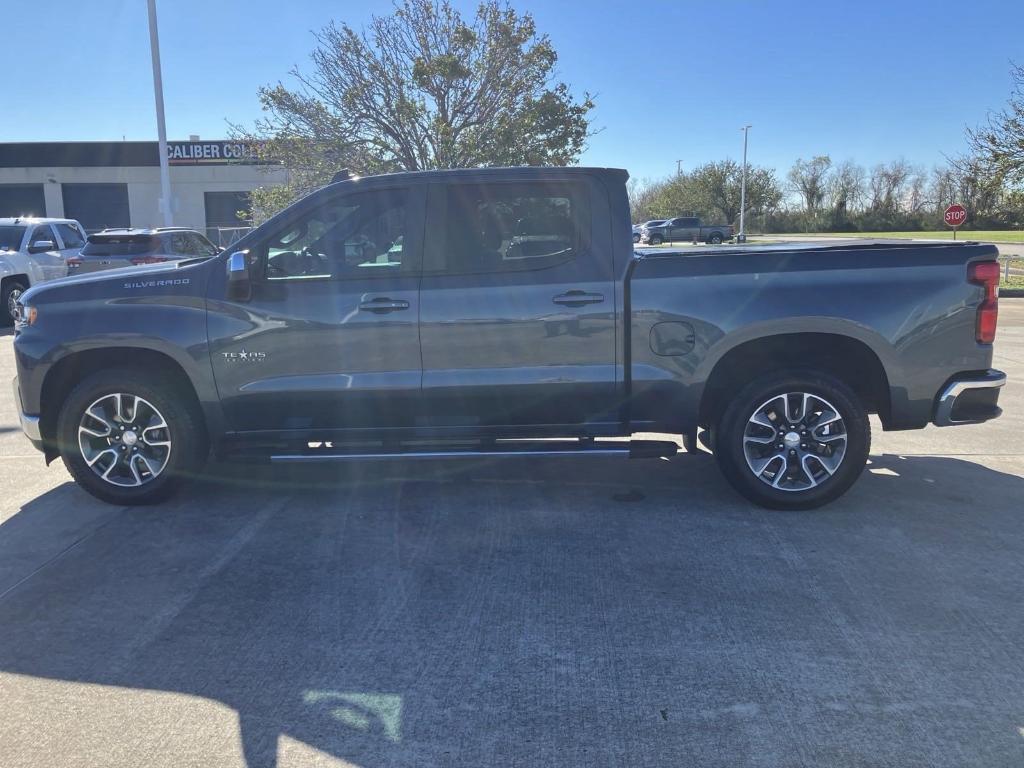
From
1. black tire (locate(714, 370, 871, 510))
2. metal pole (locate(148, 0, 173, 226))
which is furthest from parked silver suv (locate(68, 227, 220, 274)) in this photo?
black tire (locate(714, 370, 871, 510))

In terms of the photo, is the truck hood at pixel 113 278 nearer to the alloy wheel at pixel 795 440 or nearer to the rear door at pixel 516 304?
the rear door at pixel 516 304

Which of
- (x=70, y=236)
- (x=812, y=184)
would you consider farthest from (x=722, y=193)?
(x=70, y=236)

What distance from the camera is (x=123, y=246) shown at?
1426cm

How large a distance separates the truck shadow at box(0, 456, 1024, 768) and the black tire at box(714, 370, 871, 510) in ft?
0.58

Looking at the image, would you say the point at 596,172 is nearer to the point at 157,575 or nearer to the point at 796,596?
the point at 796,596

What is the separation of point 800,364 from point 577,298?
5.13 ft

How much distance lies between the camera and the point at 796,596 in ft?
13.2

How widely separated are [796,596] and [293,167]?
17.3 meters

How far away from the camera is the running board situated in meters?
5.08

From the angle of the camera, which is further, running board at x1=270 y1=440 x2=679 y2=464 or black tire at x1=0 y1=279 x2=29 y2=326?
black tire at x1=0 y1=279 x2=29 y2=326

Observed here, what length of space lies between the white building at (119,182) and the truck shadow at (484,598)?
3673cm

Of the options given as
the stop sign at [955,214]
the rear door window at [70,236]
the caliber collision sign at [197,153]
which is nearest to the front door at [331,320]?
the rear door window at [70,236]

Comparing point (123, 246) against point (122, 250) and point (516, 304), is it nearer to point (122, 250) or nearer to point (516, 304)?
point (122, 250)

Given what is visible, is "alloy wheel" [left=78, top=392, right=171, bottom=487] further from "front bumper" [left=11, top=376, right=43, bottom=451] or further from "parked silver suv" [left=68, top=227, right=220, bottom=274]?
"parked silver suv" [left=68, top=227, right=220, bottom=274]
